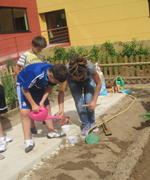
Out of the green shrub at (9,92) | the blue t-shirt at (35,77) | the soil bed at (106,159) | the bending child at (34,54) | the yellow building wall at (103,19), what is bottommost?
the soil bed at (106,159)

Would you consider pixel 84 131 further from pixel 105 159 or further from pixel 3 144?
pixel 3 144

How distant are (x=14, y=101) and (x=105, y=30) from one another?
7140mm

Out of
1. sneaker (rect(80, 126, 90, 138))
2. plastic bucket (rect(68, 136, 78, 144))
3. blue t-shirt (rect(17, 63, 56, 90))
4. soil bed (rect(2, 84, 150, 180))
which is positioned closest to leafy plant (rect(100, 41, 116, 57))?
soil bed (rect(2, 84, 150, 180))

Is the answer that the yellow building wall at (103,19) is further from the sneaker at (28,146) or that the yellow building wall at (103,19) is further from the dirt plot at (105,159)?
the sneaker at (28,146)

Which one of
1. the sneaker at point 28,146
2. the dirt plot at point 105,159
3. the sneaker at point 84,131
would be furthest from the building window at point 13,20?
the dirt plot at point 105,159

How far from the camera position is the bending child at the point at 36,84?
2953 millimetres

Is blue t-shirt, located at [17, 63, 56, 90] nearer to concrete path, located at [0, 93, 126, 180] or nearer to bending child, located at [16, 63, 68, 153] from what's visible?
bending child, located at [16, 63, 68, 153]

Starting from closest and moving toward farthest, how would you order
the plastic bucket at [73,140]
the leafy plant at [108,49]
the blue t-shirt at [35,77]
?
1. the blue t-shirt at [35,77]
2. the plastic bucket at [73,140]
3. the leafy plant at [108,49]

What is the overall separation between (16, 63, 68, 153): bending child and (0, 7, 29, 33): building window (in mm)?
9129

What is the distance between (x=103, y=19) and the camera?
11.3m

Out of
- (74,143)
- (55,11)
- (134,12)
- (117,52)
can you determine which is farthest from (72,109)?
(55,11)

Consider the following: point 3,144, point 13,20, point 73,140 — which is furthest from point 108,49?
point 3,144

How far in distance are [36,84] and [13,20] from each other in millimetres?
10284

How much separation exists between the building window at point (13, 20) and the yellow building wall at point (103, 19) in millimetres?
1412
